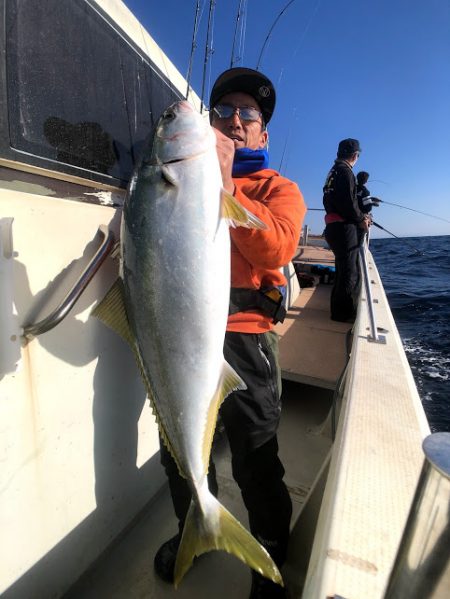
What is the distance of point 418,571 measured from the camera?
731 millimetres

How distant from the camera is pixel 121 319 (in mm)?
1455

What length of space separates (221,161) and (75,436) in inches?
53.8

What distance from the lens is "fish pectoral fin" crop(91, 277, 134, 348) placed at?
4.67 feet

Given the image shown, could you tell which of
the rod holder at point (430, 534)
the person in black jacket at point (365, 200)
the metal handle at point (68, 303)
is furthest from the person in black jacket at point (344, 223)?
the rod holder at point (430, 534)

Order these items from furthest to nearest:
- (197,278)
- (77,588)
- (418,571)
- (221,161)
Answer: (77,588) → (221,161) → (197,278) → (418,571)

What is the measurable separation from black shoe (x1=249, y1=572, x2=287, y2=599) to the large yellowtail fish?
1.39ft

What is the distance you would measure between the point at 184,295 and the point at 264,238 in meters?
0.40

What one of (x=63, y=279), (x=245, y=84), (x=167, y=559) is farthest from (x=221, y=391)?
(x=245, y=84)

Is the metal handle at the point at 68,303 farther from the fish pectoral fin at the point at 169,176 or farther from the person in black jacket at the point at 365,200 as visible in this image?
the person in black jacket at the point at 365,200

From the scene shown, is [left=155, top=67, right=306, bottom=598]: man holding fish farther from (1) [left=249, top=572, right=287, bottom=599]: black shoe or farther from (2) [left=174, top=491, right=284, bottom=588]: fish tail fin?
(2) [left=174, top=491, right=284, bottom=588]: fish tail fin

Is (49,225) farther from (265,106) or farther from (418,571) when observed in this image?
(418,571)

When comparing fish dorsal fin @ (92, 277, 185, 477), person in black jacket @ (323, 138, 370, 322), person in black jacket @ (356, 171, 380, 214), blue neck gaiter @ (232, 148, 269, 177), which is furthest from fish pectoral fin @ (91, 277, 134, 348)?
person in black jacket @ (356, 171, 380, 214)

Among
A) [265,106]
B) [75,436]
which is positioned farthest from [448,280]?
[75,436]

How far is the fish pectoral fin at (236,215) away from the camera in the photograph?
127cm
